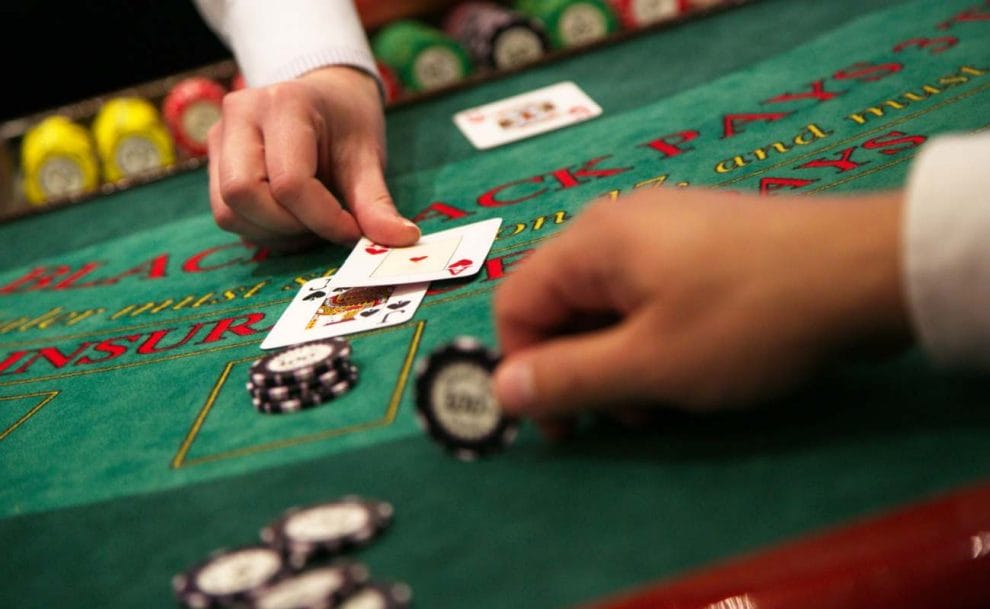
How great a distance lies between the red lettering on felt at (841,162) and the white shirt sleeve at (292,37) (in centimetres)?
118

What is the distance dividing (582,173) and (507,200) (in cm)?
17

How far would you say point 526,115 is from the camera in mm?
2578

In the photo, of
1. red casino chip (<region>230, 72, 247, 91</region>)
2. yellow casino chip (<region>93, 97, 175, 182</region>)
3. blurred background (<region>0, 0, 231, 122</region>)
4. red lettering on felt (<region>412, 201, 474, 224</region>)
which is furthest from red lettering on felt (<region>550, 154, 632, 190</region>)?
blurred background (<region>0, 0, 231, 122</region>)

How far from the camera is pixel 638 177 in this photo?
1.91 m

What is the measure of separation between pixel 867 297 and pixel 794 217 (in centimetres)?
10

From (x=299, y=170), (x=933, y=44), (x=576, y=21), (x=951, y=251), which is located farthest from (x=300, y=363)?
(x=576, y=21)

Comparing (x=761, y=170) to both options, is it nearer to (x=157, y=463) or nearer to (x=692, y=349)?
(x=692, y=349)

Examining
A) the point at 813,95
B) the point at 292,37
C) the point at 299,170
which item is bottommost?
the point at 813,95

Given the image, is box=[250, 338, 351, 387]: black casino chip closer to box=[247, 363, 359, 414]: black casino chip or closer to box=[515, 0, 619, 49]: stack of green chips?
box=[247, 363, 359, 414]: black casino chip

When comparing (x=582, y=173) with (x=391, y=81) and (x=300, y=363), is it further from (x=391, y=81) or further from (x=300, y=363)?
(x=391, y=81)

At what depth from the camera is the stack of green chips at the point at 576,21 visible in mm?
3352

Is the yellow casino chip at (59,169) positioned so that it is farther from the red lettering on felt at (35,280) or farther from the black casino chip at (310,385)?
the black casino chip at (310,385)

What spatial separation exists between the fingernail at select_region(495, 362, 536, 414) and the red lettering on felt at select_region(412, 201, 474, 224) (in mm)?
1006

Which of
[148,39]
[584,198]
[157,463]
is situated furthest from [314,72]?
[148,39]
